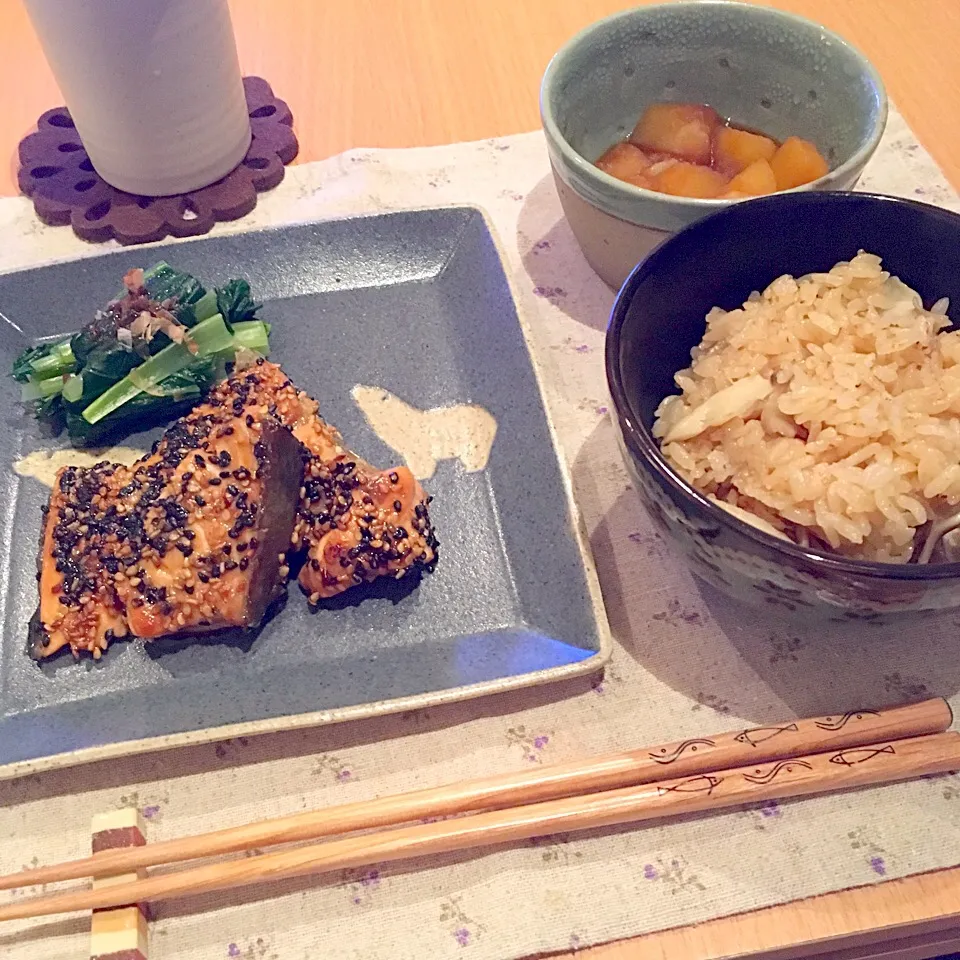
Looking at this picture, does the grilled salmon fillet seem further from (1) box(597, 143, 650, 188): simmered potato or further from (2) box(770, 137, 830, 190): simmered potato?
(2) box(770, 137, 830, 190): simmered potato

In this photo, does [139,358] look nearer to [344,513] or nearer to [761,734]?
[344,513]

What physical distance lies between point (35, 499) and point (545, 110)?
3.33 feet

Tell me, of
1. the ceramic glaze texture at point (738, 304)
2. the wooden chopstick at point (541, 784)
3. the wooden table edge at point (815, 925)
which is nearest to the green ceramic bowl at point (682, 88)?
the ceramic glaze texture at point (738, 304)

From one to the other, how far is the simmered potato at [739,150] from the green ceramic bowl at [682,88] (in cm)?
7

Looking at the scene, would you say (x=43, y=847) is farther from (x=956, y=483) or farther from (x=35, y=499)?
(x=956, y=483)

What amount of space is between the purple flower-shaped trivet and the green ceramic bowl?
0.69m

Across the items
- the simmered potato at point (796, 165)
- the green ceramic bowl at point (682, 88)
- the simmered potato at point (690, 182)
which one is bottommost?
the simmered potato at point (796, 165)

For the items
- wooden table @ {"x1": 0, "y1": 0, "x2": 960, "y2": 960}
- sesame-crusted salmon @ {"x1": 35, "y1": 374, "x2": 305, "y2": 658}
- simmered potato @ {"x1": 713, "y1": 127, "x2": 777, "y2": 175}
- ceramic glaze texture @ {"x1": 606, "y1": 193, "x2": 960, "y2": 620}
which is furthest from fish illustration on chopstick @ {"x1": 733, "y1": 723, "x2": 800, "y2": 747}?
wooden table @ {"x1": 0, "y1": 0, "x2": 960, "y2": 960}

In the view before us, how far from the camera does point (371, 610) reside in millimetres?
1217

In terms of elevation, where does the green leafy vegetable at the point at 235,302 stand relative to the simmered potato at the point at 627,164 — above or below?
below

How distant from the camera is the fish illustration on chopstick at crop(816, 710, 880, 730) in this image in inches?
41.2

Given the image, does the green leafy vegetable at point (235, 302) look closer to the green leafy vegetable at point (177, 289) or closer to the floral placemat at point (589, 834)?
the green leafy vegetable at point (177, 289)

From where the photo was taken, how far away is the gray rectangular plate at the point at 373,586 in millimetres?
1096

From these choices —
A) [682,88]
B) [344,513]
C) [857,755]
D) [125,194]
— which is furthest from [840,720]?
[125,194]
